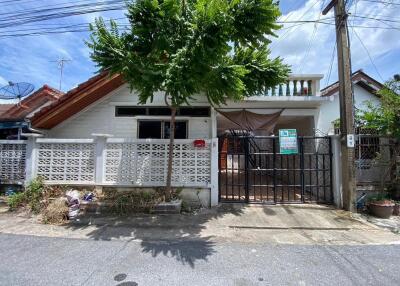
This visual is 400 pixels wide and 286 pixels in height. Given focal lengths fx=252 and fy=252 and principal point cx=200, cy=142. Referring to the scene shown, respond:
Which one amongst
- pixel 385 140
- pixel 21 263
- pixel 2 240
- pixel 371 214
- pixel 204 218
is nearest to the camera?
pixel 21 263

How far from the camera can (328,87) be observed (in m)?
9.84

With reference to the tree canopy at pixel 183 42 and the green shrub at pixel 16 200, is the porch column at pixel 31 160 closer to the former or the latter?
the green shrub at pixel 16 200

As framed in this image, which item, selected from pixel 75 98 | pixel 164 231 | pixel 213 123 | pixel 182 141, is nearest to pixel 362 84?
pixel 213 123

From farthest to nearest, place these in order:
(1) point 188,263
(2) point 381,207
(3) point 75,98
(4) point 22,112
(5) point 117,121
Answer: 1. (4) point 22,112
2. (5) point 117,121
3. (3) point 75,98
4. (2) point 381,207
5. (1) point 188,263

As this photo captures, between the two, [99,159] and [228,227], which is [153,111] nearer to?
[99,159]

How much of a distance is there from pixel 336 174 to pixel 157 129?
5826 millimetres

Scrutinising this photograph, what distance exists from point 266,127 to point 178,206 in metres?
3.79

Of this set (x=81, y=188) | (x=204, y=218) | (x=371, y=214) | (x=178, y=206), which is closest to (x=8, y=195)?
(x=81, y=188)

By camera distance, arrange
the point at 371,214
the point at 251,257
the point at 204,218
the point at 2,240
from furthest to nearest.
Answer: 1. the point at 371,214
2. the point at 204,218
3. the point at 2,240
4. the point at 251,257

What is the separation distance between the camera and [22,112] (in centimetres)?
1003

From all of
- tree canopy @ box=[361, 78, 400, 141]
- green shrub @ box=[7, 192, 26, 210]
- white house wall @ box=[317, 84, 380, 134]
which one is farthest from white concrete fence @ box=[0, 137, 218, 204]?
tree canopy @ box=[361, 78, 400, 141]

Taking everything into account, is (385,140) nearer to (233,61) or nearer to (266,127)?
(266,127)

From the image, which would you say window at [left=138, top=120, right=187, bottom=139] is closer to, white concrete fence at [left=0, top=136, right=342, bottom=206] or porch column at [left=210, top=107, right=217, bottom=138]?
porch column at [left=210, top=107, right=217, bottom=138]

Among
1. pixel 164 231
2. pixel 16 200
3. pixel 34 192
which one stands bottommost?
pixel 164 231
